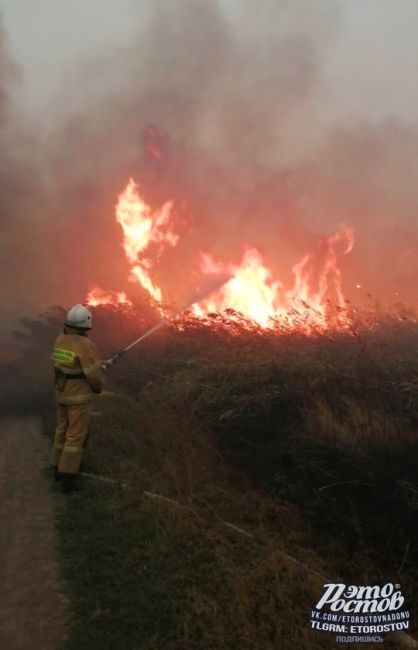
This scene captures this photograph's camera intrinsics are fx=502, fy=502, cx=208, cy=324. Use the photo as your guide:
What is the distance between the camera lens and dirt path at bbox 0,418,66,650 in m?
3.39

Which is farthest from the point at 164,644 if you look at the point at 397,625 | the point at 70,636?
the point at 397,625

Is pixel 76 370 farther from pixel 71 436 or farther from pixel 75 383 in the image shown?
pixel 71 436

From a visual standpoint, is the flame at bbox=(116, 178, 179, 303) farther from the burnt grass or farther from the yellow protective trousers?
the yellow protective trousers

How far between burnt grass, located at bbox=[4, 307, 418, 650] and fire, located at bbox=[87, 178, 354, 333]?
14.3 feet

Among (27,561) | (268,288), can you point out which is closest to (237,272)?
(268,288)

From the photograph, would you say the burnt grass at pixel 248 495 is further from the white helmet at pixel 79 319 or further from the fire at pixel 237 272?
the fire at pixel 237 272

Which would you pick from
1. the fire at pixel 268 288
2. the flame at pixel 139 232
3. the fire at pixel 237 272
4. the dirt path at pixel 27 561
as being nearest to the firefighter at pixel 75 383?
the dirt path at pixel 27 561

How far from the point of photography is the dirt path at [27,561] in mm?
3395

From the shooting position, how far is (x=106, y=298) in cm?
1692

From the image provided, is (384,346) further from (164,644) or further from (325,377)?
(164,644)

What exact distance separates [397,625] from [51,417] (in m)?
7.47

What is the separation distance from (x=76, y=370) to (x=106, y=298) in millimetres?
11091

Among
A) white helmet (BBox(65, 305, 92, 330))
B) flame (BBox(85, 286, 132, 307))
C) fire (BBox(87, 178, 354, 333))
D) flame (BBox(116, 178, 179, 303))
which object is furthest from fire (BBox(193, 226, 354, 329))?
white helmet (BBox(65, 305, 92, 330))

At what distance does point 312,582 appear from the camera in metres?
3.67
